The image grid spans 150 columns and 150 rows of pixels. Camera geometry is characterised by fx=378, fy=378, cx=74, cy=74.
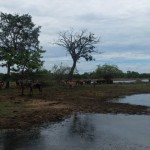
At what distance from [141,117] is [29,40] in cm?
3125

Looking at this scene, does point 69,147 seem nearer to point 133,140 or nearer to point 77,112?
point 133,140

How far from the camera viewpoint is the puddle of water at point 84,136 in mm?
12773

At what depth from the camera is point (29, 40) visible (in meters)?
49.3

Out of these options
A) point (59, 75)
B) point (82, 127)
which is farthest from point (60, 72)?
point (82, 127)

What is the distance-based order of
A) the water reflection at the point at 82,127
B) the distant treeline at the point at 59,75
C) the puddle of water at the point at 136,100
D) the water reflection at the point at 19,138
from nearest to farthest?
the water reflection at the point at 19,138 → the water reflection at the point at 82,127 → the puddle of water at the point at 136,100 → the distant treeline at the point at 59,75

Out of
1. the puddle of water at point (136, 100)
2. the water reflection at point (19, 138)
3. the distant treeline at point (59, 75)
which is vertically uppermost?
the distant treeline at point (59, 75)

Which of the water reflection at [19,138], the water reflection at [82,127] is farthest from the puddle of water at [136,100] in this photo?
the water reflection at [19,138]

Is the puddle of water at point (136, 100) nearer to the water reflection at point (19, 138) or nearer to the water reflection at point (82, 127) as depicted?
the water reflection at point (82, 127)

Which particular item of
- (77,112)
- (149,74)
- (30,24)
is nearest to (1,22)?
(30,24)

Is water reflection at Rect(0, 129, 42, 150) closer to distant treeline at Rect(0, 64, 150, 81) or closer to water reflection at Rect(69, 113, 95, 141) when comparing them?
water reflection at Rect(69, 113, 95, 141)

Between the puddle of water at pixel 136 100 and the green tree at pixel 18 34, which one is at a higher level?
the green tree at pixel 18 34

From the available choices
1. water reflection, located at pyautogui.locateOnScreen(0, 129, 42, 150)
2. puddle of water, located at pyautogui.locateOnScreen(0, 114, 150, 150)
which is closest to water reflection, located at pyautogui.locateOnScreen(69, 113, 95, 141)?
puddle of water, located at pyautogui.locateOnScreen(0, 114, 150, 150)

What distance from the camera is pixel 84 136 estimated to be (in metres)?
14.6

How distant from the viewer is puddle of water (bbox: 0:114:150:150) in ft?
41.9
